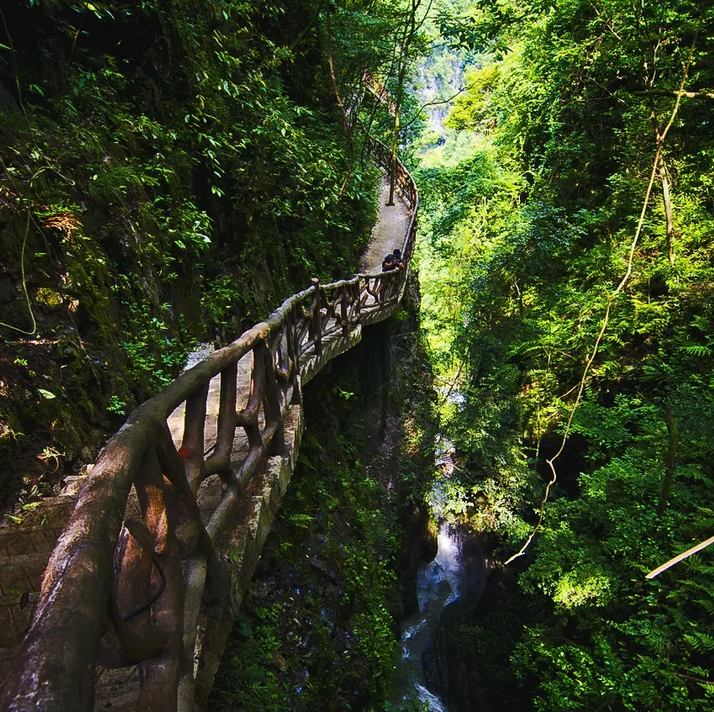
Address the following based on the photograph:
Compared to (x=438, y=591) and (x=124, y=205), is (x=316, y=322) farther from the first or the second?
(x=438, y=591)

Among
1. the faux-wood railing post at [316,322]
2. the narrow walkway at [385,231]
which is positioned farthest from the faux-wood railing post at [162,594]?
the narrow walkway at [385,231]

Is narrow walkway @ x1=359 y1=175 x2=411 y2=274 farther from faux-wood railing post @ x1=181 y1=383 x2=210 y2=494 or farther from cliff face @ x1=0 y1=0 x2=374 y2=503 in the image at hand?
faux-wood railing post @ x1=181 y1=383 x2=210 y2=494

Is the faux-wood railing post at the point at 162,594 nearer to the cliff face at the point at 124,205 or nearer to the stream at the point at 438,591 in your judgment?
the cliff face at the point at 124,205

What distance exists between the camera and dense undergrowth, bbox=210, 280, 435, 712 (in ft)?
13.1

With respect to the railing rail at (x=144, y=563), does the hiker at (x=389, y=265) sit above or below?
above

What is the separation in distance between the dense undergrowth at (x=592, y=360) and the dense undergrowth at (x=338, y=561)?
194cm

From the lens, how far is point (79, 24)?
417 cm

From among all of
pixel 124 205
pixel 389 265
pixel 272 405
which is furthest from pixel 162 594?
pixel 389 265

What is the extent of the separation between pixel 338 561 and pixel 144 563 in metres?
5.30

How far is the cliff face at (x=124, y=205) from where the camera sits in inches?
113

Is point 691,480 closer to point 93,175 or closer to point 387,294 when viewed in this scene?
point 387,294

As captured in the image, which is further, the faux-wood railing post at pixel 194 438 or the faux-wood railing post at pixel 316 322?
the faux-wood railing post at pixel 316 322

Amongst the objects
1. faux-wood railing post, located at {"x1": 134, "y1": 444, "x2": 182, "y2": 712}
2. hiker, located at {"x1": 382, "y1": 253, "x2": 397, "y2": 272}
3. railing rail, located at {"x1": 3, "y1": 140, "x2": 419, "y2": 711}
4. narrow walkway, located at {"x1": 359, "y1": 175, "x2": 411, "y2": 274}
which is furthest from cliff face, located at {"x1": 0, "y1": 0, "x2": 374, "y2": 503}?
narrow walkway, located at {"x1": 359, "y1": 175, "x2": 411, "y2": 274}

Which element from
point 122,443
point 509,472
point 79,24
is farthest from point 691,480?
point 79,24
